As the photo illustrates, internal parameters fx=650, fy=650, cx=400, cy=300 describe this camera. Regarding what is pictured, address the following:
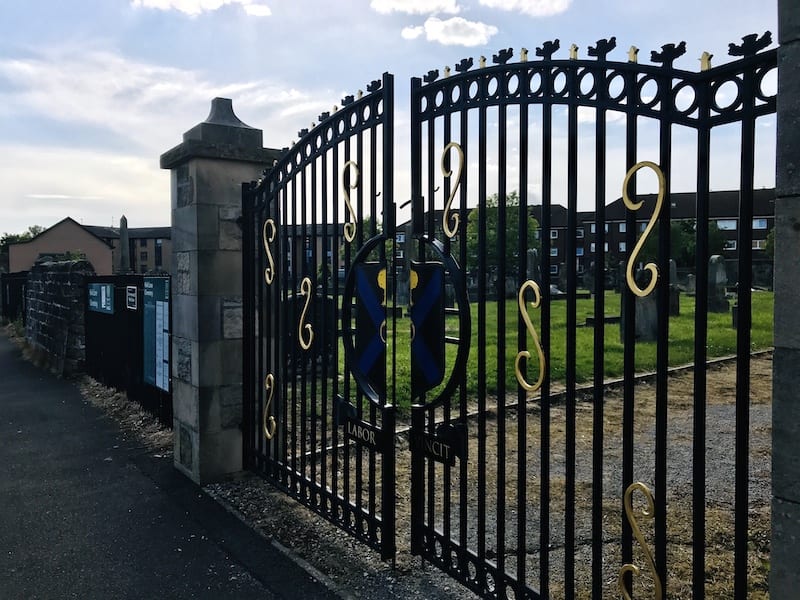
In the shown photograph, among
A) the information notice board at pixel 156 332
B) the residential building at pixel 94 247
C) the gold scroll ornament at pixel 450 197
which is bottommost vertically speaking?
the information notice board at pixel 156 332

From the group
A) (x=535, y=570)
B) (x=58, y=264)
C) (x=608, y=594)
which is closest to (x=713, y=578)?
(x=608, y=594)

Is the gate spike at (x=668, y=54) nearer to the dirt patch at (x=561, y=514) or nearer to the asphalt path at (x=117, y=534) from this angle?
the dirt patch at (x=561, y=514)

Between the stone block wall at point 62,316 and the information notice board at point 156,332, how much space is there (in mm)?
4366

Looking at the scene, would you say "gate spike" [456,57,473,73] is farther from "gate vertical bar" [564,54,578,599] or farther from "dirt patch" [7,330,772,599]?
"dirt patch" [7,330,772,599]

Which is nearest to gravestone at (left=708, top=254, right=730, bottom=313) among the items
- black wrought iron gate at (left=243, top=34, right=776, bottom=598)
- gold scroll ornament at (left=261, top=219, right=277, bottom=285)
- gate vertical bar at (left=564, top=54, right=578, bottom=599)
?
black wrought iron gate at (left=243, top=34, right=776, bottom=598)

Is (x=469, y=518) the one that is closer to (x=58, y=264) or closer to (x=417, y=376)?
(x=417, y=376)

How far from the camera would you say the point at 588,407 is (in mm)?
8539

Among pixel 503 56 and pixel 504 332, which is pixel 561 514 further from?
pixel 503 56

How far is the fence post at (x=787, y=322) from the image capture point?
2.00m

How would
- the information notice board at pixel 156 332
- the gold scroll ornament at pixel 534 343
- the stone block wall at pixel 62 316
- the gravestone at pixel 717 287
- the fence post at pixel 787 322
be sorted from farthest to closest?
the gravestone at pixel 717 287
the stone block wall at pixel 62 316
the information notice board at pixel 156 332
the gold scroll ornament at pixel 534 343
the fence post at pixel 787 322

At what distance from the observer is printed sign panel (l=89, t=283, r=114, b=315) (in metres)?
10.2

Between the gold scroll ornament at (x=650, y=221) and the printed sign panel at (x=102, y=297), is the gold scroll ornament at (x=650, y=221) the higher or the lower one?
the higher one

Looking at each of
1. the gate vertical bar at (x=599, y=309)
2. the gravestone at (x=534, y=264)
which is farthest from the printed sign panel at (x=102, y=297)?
the gate vertical bar at (x=599, y=309)

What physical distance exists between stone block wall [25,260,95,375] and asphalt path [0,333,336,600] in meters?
4.76
